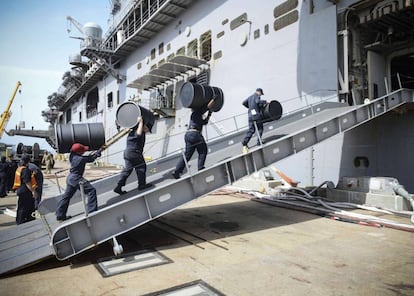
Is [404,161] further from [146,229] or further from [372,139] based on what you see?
[146,229]

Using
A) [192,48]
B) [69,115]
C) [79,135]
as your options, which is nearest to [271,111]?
[79,135]

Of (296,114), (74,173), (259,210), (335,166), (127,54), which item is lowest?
(259,210)

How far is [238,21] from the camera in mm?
15922

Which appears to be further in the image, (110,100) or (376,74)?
(110,100)

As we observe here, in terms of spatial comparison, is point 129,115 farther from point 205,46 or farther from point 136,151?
point 205,46

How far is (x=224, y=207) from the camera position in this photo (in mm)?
9266

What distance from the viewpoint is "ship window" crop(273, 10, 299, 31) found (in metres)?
12.7

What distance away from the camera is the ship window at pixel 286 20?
12.7 meters

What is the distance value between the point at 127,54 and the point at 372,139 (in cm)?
2554

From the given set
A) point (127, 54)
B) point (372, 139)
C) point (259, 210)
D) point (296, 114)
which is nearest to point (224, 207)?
point (259, 210)

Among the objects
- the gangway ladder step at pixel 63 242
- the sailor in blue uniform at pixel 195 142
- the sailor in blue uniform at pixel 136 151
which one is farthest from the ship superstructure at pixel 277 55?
the gangway ladder step at pixel 63 242

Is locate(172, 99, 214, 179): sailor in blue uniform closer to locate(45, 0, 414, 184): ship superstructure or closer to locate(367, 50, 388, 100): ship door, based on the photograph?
locate(45, 0, 414, 184): ship superstructure

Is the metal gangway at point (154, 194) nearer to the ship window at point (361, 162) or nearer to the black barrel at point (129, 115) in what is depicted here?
the black barrel at point (129, 115)

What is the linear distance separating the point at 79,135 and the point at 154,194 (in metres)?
2.24
